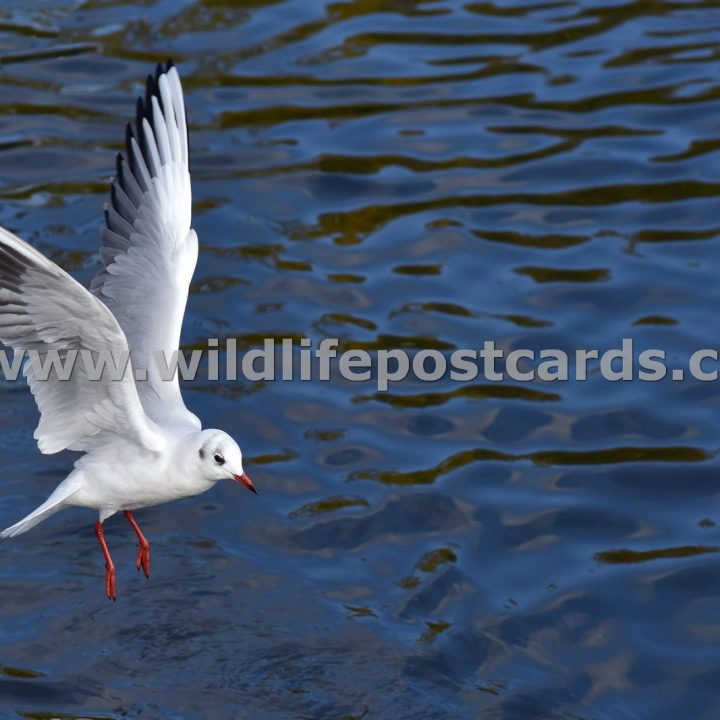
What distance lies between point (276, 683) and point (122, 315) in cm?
245

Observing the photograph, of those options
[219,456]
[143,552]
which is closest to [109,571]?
[143,552]

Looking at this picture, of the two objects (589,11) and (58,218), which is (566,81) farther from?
(58,218)

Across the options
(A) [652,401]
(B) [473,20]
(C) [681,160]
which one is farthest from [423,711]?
(B) [473,20]

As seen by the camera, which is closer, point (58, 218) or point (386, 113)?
point (58, 218)

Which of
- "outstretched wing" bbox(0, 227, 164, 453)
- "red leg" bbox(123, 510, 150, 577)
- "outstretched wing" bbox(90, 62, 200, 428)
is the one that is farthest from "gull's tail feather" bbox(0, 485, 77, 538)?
"outstretched wing" bbox(90, 62, 200, 428)

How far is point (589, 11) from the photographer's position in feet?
56.6

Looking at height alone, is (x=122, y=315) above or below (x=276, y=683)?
above

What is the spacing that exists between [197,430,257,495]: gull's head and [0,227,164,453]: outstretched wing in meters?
0.31

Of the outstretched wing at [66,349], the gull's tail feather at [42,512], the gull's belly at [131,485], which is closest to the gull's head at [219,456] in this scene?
the gull's belly at [131,485]

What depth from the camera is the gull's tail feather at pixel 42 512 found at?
879 cm

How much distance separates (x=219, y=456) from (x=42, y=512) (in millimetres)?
1103

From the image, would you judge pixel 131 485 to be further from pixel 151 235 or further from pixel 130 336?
pixel 151 235

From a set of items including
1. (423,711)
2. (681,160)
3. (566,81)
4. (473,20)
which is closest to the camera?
(423,711)

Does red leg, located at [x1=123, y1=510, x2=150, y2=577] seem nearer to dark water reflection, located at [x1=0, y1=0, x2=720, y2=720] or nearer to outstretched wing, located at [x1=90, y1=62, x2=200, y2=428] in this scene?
dark water reflection, located at [x1=0, y1=0, x2=720, y2=720]
